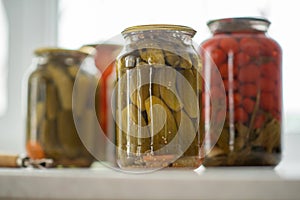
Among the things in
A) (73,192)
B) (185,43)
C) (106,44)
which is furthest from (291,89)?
(73,192)

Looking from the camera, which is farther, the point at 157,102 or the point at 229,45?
the point at 229,45

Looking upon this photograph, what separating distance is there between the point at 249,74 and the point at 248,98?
4 cm

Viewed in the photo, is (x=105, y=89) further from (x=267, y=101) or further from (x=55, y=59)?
(x=267, y=101)

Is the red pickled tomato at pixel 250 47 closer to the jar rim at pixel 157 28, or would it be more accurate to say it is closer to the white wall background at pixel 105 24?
the jar rim at pixel 157 28

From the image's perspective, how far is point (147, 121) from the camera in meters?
0.73

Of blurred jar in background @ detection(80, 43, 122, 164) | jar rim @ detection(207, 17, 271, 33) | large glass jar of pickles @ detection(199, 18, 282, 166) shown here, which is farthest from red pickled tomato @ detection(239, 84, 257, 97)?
blurred jar in background @ detection(80, 43, 122, 164)

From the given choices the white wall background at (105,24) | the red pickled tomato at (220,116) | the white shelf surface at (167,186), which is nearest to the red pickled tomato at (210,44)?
the red pickled tomato at (220,116)

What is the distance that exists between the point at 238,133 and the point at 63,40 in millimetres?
782

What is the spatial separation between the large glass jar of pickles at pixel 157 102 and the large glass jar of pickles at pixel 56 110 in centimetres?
29

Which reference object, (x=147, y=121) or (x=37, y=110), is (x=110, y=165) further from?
(x=147, y=121)

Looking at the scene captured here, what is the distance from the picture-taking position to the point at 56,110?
3.42ft

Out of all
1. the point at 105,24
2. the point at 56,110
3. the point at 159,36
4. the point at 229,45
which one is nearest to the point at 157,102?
the point at 159,36

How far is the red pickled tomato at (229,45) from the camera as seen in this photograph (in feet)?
2.85

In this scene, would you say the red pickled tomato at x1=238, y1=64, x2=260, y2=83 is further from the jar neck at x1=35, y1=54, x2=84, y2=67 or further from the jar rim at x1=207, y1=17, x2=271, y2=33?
the jar neck at x1=35, y1=54, x2=84, y2=67
